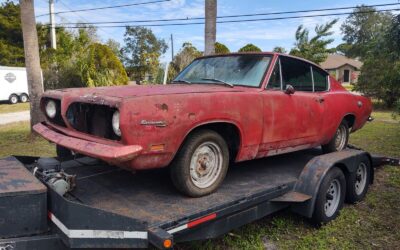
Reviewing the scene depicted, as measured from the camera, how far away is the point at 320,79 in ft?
17.4

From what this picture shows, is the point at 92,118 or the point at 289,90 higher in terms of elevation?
the point at 289,90

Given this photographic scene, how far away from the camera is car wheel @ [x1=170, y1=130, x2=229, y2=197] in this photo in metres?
3.30

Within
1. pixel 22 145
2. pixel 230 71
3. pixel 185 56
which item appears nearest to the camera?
pixel 230 71

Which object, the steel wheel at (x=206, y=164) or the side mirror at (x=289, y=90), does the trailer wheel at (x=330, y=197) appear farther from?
the steel wheel at (x=206, y=164)

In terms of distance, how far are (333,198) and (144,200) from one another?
2.42m

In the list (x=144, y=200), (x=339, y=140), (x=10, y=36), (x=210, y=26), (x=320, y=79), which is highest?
(x=10, y=36)

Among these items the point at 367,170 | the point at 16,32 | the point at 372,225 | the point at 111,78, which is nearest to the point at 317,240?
the point at 372,225

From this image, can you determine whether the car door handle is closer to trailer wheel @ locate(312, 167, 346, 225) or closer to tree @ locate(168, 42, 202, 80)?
trailer wheel @ locate(312, 167, 346, 225)

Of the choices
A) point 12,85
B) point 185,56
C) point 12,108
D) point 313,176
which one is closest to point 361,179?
point 313,176

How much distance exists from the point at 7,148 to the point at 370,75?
1788 centimetres

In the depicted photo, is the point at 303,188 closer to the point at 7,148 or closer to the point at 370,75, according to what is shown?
the point at 7,148

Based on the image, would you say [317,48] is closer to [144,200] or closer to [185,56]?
[185,56]

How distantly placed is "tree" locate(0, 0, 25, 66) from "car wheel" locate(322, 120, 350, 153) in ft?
112

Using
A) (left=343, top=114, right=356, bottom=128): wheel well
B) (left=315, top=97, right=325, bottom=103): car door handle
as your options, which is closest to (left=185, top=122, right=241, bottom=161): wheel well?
(left=315, top=97, right=325, bottom=103): car door handle
